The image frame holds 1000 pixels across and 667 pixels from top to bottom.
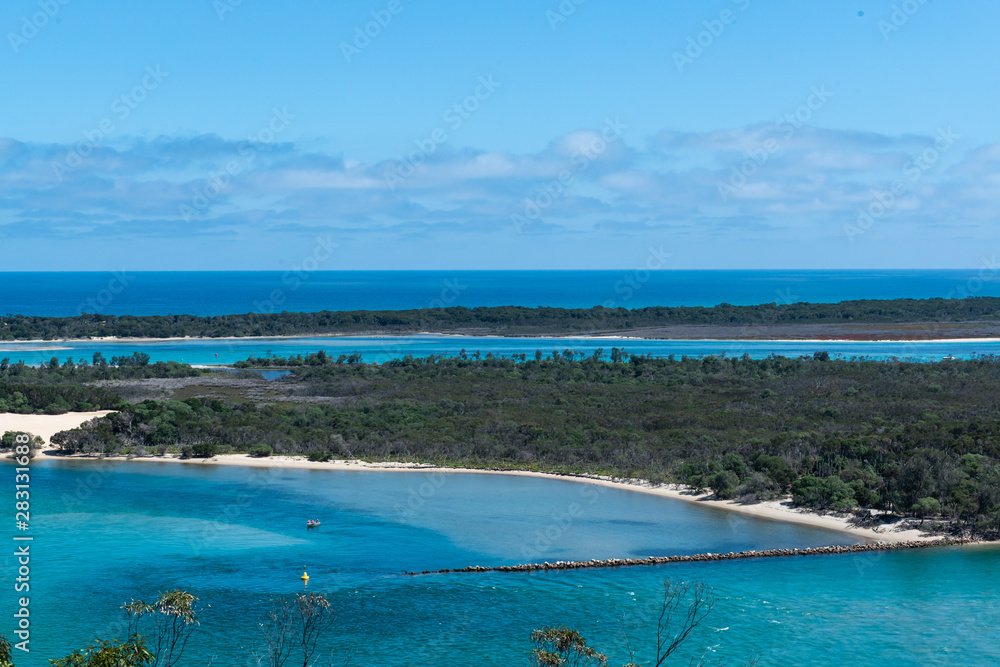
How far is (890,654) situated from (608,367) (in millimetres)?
59911

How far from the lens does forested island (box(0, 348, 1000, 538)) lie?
37.1 meters

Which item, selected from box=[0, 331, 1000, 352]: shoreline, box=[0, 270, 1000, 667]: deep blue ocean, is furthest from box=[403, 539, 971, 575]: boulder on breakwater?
box=[0, 331, 1000, 352]: shoreline

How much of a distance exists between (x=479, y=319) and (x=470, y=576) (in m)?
114

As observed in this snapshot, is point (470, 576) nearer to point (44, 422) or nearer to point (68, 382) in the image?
point (44, 422)

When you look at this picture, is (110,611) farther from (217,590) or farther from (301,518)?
(301,518)

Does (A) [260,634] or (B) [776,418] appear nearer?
(A) [260,634]

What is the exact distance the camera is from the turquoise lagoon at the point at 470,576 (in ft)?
76.1

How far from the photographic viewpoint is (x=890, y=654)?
22.7m

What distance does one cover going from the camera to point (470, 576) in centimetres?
2792

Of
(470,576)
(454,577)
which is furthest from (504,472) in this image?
(454,577)

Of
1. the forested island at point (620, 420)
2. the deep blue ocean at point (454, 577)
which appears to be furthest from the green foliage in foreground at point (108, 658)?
the forested island at point (620, 420)

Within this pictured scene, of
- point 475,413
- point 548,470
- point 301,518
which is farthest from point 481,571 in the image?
point 475,413

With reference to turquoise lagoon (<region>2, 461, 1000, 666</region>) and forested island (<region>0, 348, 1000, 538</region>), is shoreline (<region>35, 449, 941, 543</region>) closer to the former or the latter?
forested island (<region>0, 348, 1000, 538</region>)

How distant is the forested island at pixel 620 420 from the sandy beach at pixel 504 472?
28.4 inches
